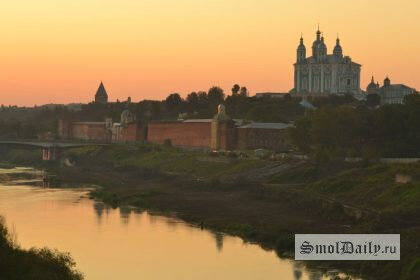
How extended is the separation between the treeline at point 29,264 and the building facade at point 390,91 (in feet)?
403

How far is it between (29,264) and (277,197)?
97.0ft

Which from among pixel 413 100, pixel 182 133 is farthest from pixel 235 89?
pixel 413 100

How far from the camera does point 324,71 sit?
14962 cm

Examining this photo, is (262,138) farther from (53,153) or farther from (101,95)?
(101,95)

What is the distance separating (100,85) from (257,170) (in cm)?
12521

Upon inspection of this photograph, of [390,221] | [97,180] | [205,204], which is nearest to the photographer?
[390,221]

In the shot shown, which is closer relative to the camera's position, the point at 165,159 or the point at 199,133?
the point at 165,159

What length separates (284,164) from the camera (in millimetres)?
66062

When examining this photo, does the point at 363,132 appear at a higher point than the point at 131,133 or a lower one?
higher

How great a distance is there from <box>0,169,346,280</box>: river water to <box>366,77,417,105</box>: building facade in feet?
324

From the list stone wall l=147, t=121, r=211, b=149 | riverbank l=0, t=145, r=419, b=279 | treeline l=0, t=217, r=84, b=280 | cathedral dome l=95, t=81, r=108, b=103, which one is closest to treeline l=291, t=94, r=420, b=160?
riverbank l=0, t=145, r=419, b=279

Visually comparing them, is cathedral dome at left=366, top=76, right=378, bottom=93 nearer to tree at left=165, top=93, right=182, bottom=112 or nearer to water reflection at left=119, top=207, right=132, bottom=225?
tree at left=165, top=93, right=182, bottom=112

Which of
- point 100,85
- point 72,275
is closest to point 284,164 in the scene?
point 72,275

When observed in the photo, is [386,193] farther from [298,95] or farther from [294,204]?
[298,95]
